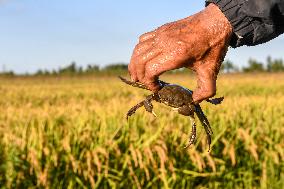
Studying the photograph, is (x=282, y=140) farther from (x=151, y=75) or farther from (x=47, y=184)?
(x=151, y=75)

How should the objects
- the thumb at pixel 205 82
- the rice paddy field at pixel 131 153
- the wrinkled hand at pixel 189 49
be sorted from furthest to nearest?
the rice paddy field at pixel 131 153 < the thumb at pixel 205 82 < the wrinkled hand at pixel 189 49

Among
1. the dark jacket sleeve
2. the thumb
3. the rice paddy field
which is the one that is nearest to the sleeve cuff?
the dark jacket sleeve

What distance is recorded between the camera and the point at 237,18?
180 cm

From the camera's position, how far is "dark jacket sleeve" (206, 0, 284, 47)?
1.78m

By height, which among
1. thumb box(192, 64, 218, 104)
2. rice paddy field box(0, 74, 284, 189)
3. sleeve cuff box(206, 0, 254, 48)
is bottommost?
rice paddy field box(0, 74, 284, 189)

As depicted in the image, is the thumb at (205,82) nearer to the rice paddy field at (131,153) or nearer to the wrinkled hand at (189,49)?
the wrinkled hand at (189,49)

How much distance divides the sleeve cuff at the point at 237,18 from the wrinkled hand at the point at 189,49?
0.05 feet

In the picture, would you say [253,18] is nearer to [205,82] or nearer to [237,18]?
[237,18]

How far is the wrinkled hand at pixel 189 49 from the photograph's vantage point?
1.70 meters

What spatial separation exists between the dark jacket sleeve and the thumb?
14cm

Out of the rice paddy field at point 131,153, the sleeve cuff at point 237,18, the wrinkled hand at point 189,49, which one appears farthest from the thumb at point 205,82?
the rice paddy field at point 131,153

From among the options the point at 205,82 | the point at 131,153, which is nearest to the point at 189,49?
the point at 205,82

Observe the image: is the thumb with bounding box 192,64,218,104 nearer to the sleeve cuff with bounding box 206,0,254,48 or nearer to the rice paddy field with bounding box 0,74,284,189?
the sleeve cuff with bounding box 206,0,254,48

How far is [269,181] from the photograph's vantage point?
17.6ft
